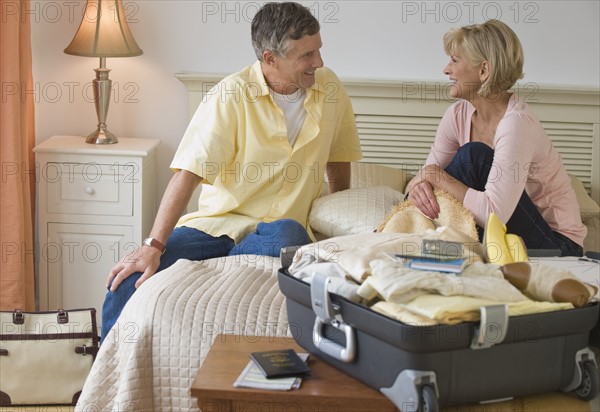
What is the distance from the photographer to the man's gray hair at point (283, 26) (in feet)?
8.55

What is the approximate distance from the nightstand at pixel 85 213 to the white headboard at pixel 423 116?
0.40 m

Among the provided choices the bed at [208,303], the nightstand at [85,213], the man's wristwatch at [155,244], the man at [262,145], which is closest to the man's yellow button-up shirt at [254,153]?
the man at [262,145]

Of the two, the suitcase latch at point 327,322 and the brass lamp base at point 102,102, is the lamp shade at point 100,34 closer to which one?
the brass lamp base at point 102,102

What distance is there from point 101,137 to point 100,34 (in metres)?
0.36

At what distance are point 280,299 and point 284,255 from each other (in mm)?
197

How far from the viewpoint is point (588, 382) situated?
149 centimetres

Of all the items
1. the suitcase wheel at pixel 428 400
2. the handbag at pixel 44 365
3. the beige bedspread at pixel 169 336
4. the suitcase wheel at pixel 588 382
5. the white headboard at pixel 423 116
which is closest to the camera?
the suitcase wheel at pixel 428 400

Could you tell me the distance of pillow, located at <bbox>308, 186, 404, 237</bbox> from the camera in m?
2.62

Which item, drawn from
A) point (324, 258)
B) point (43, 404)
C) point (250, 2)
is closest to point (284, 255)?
point (324, 258)

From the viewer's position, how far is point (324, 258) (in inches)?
67.3

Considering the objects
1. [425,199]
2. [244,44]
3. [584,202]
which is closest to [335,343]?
[425,199]

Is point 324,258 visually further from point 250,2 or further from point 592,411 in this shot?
point 250,2

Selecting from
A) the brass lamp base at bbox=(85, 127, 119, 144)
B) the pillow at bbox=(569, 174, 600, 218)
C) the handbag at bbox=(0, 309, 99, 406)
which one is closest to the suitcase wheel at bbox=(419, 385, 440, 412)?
the handbag at bbox=(0, 309, 99, 406)

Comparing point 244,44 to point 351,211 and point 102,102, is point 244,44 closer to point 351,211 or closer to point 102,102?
point 102,102
